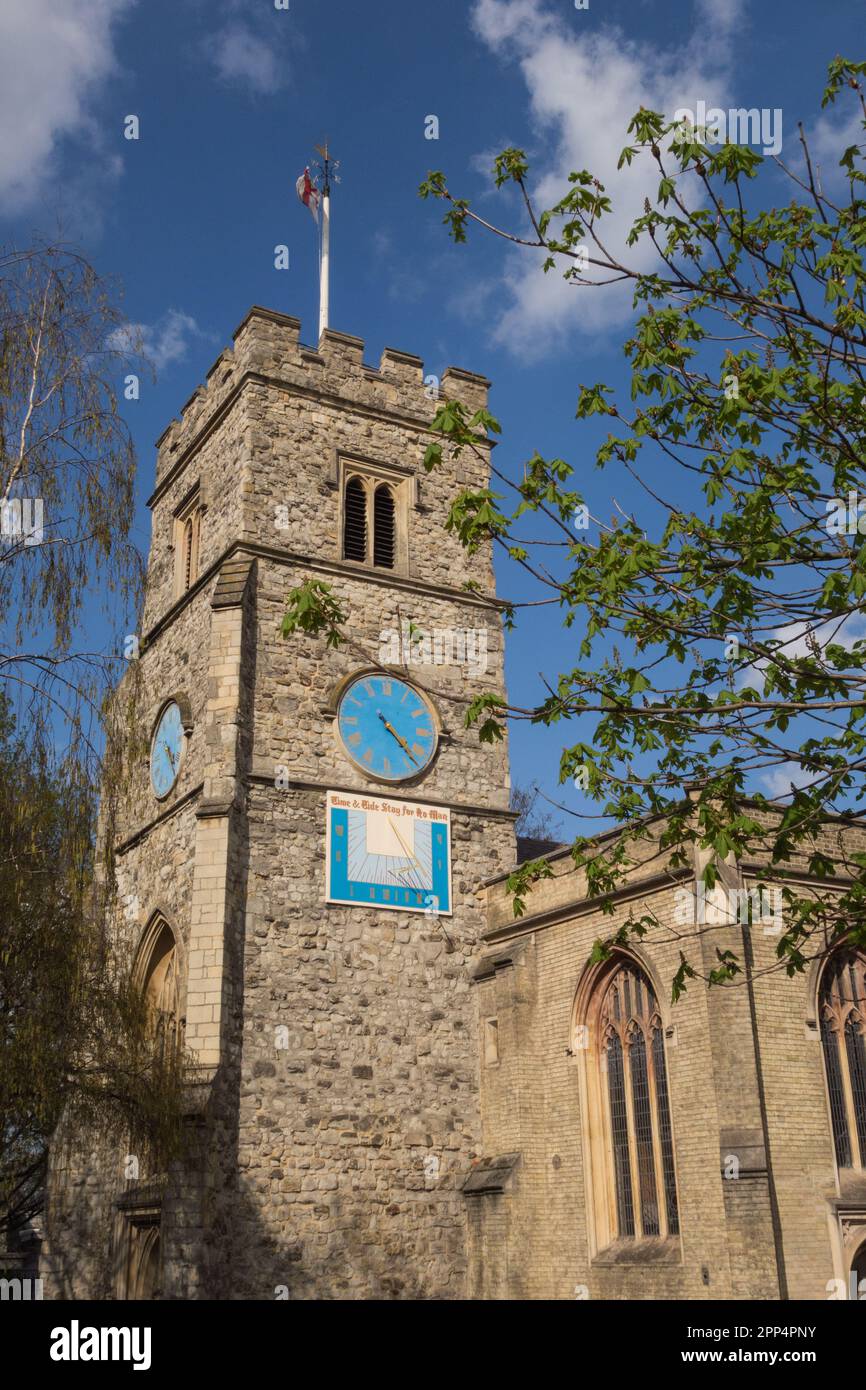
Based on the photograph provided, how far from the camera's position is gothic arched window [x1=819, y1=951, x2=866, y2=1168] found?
15.6m

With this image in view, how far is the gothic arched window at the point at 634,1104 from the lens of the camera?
16.1m

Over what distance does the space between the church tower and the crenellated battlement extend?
0.05m

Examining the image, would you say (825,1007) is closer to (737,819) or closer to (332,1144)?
(332,1144)

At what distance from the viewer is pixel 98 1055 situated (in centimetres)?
1237

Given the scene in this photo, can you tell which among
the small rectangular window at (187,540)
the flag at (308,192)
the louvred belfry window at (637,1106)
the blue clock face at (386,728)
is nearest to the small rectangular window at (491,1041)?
the louvred belfry window at (637,1106)

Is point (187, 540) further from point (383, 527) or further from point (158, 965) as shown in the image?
point (158, 965)

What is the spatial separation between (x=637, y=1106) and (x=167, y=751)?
9662 mm

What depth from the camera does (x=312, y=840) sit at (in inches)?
743

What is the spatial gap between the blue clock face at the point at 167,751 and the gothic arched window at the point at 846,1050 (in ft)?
34.6

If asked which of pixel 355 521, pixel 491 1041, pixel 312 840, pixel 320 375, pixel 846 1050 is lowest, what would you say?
pixel 846 1050

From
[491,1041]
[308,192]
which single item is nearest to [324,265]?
[308,192]

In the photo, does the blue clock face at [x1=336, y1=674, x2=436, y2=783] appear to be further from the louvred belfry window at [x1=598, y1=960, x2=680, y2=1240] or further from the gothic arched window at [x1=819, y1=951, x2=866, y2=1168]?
the gothic arched window at [x1=819, y1=951, x2=866, y2=1168]

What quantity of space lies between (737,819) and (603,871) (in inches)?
62.9

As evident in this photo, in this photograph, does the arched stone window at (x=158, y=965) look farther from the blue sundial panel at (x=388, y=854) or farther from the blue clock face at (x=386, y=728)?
the blue clock face at (x=386, y=728)
